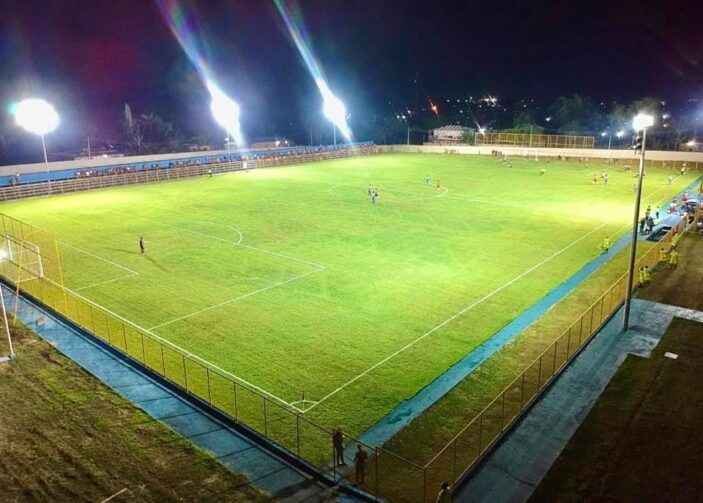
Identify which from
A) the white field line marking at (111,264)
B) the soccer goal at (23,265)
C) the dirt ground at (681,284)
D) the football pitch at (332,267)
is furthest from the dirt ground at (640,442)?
the soccer goal at (23,265)

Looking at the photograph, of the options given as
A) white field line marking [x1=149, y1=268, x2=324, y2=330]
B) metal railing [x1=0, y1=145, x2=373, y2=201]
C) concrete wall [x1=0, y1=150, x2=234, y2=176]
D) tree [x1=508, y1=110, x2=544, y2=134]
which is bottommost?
white field line marking [x1=149, y1=268, x2=324, y2=330]

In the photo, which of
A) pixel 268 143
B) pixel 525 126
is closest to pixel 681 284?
pixel 268 143

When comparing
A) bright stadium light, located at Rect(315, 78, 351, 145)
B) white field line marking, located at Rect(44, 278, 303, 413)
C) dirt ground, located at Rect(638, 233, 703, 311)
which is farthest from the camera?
bright stadium light, located at Rect(315, 78, 351, 145)

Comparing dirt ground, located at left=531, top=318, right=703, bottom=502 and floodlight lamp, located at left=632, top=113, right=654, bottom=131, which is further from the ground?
floodlight lamp, located at left=632, top=113, right=654, bottom=131

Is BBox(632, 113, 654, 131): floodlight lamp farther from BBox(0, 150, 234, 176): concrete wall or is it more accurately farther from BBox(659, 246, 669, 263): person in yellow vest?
BBox(0, 150, 234, 176): concrete wall

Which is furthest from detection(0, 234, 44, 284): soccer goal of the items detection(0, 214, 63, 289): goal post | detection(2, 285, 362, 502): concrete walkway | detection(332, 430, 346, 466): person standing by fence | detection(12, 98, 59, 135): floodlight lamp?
detection(12, 98, 59, 135): floodlight lamp

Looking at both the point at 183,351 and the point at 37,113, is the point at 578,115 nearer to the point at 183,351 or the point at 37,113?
the point at 37,113

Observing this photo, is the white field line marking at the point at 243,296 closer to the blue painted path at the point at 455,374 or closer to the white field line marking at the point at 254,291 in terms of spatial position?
the white field line marking at the point at 254,291
